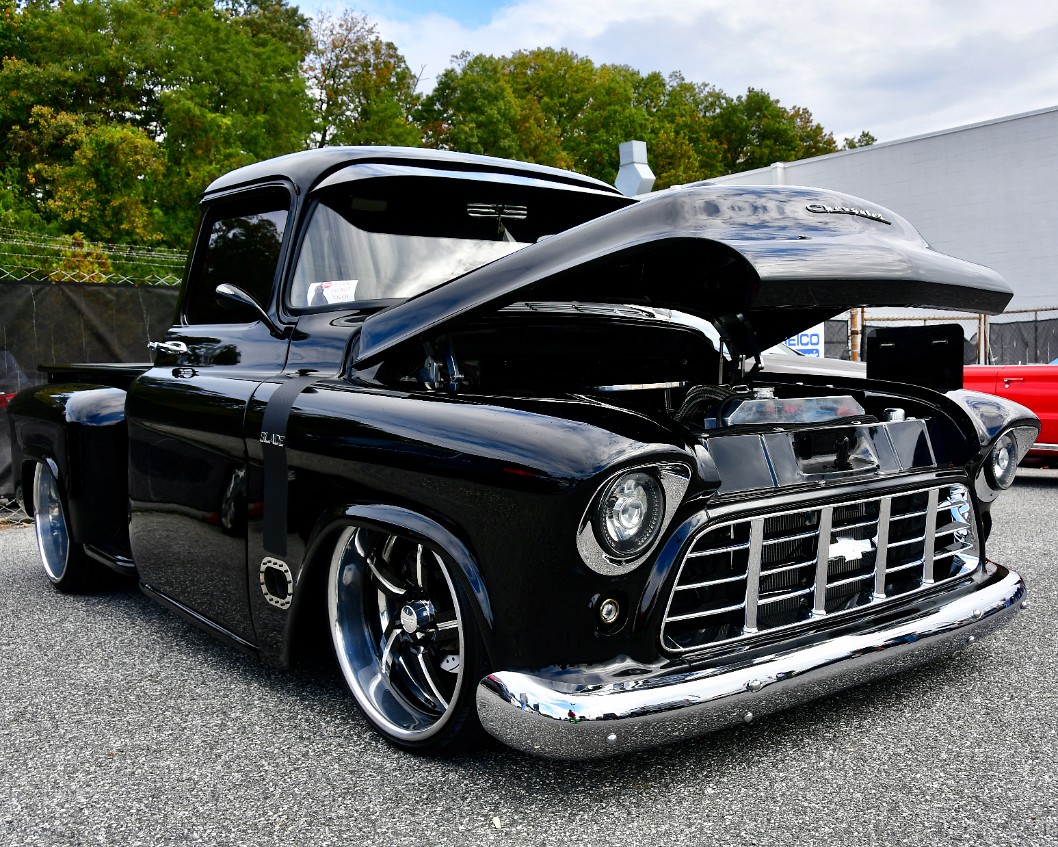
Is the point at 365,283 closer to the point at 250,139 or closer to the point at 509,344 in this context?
the point at 509,344

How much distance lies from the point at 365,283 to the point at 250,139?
27.9 meters

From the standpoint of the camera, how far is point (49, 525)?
4.93 meters

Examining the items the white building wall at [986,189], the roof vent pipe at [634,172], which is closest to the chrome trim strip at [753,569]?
the roof vent pipe at [634,172]

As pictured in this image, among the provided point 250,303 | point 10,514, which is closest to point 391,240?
point 250,303

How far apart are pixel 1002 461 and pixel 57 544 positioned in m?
4.38

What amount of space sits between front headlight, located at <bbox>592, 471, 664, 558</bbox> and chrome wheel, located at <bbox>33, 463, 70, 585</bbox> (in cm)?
346

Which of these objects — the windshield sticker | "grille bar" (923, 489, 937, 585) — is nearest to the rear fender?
the windshield sticker

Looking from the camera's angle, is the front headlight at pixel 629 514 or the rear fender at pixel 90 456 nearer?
the front headlight at pixel 629 514

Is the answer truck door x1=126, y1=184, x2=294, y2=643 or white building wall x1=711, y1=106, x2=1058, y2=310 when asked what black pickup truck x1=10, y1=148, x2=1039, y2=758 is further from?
white building wall x1=711, y1=106, x2=1058, y2=310

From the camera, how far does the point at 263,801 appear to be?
98.0 inches

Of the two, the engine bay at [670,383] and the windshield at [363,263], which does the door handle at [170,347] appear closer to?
the windshield at [363,263]

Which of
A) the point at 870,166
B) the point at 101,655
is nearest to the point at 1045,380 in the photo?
the point at 101,655

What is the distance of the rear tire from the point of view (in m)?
4.58

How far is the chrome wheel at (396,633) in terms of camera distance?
269 centimetres
